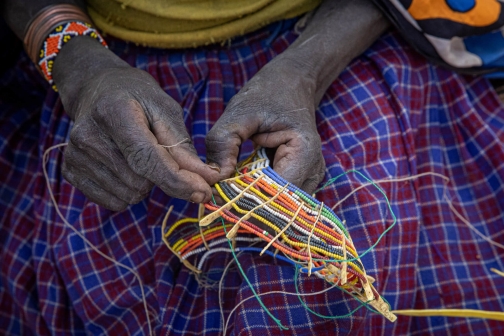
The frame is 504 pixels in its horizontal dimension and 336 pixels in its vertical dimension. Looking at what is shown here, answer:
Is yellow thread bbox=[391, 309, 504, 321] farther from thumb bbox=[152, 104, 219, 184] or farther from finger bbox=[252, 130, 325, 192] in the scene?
thumb bbox=[152, 104, 219, 184]

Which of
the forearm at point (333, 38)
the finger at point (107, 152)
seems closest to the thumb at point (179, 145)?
the finger at point (107, 152)

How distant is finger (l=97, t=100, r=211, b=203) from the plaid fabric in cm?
26

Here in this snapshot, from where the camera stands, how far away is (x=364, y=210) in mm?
1222

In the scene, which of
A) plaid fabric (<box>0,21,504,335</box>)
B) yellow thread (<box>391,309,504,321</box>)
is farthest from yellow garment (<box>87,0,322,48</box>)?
yellow thread (<box>391,309,504,321</box>)

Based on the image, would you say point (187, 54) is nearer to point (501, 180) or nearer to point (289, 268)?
point (289, 268)

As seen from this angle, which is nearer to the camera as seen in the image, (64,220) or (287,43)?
(64,220)

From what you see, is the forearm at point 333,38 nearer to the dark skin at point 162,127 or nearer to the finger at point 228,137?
the dark skin at point 162,127

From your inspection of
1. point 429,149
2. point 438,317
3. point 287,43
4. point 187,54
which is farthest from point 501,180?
point 187,54

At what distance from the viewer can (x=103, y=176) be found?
3.86 feet

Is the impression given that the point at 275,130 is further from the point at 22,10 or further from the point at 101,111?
the point at 22,10

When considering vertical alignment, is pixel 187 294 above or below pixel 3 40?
below

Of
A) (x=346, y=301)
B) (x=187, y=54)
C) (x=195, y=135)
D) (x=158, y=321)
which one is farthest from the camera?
(x=187, y=54)

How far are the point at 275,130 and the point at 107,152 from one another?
1.24 ft

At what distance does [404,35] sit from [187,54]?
635 mm
